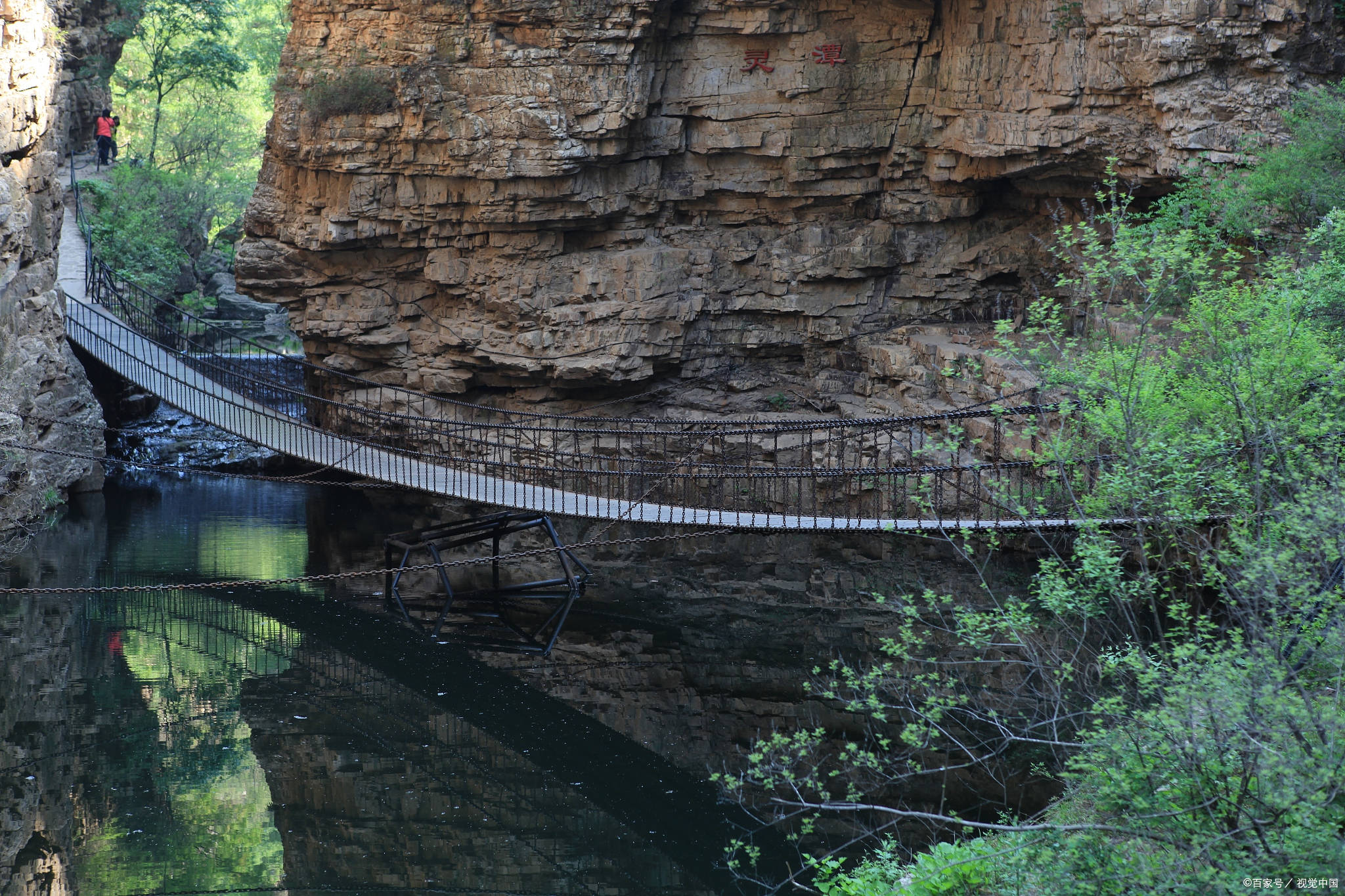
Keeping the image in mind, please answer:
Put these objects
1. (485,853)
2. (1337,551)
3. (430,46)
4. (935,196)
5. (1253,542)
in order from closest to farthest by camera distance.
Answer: (1337,551), (1253,542), (485,853), (430,46), (935,196)

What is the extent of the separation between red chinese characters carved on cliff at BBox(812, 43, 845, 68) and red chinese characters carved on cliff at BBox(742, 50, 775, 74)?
0.61 meters

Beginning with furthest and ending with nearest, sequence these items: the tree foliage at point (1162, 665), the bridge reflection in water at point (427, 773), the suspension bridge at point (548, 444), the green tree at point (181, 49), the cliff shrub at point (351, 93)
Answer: the green tree at point (181, 49) → the cliff shrub at point (351, 93) → the suspension bridge at point (548, 444) → the bridge reflection in water at point (427, 773) → the tree foliage at point (1162, 665)

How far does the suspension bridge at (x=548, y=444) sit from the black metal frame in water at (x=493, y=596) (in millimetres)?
589

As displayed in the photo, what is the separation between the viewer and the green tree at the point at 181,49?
2320cm

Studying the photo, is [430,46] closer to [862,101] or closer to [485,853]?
[862,101]

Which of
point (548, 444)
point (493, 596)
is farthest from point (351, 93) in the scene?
point (493, 596)

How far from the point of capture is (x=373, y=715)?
32.1 ft

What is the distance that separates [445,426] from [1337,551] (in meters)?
13.0

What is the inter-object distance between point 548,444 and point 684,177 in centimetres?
437

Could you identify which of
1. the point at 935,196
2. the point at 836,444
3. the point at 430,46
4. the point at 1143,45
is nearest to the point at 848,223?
the point at 935,196

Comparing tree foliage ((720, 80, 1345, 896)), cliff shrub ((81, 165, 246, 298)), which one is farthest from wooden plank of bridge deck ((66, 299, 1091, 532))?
cliff shrub ((81, 165, 246, 298))

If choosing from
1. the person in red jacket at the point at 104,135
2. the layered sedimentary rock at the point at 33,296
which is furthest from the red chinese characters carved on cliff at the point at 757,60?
the person in red jacket at the point at 104,135

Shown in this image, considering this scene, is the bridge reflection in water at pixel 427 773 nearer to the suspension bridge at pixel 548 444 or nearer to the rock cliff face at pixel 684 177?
the suspension bridge at pixel 548 444

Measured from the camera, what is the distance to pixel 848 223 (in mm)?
15984
